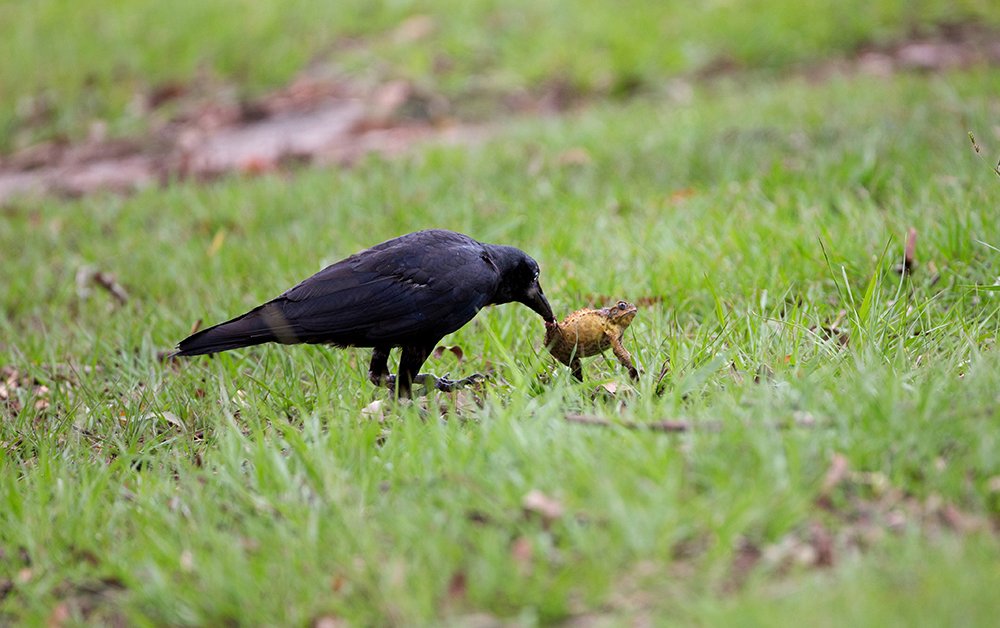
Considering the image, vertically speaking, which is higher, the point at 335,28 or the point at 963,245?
the point at 335,28

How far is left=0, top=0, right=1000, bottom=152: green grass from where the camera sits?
31.0 ft

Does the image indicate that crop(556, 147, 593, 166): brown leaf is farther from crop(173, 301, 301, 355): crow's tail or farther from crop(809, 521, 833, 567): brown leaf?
crop(809, 521, 833, 567): brown leaf

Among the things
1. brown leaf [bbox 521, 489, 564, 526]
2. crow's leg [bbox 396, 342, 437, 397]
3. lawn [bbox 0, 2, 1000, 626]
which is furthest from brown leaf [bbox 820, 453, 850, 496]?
crow's leg [bbox 396, 342, 437, 397]

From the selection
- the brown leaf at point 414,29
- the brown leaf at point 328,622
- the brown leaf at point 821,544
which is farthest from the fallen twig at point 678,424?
the brown leaf at point 414,29

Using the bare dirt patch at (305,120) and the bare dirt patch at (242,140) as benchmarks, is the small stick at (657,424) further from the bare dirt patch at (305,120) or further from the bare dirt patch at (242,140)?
the bare dirt patch at (305,120)

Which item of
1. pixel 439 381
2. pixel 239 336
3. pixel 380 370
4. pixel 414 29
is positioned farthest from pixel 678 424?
pixel 414 29

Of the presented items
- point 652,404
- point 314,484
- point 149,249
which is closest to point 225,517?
point 314,484

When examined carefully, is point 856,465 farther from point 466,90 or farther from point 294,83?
point 294,83

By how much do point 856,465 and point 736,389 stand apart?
1.80 feet

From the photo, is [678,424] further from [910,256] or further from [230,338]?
[910,256]

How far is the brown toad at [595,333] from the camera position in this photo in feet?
11.1

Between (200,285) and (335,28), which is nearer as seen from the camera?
(200,285)

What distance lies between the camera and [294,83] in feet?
32.3

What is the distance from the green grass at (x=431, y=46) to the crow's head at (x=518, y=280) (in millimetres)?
5526
